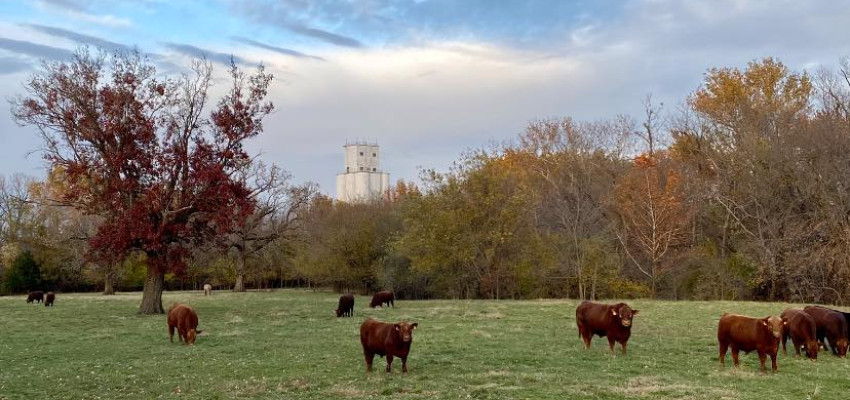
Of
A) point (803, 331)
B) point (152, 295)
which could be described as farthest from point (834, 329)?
point (152, 295)

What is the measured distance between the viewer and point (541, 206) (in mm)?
54781

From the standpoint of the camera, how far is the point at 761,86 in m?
53.5

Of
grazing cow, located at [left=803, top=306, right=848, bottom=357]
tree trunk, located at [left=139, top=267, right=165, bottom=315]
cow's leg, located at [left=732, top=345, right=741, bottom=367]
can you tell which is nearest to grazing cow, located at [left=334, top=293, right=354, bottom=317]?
tree trunk, located at [left=139, top=267, right=165, bottom=315]

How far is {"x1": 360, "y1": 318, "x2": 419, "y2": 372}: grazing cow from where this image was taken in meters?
14.3

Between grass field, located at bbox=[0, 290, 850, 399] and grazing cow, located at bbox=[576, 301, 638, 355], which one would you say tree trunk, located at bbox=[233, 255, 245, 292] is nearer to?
grass field, located at bbox=[0, 290, 850, 399]

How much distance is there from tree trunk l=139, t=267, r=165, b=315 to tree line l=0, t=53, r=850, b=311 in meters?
0.17

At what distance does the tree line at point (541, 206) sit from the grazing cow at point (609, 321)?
2094cm

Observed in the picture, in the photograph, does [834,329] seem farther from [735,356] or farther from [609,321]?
[609,321]

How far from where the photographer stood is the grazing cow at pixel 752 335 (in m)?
13.9

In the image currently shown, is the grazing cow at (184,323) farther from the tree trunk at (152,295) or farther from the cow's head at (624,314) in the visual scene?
the tree trunk at (152,295)

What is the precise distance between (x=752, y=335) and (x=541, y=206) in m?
40.8

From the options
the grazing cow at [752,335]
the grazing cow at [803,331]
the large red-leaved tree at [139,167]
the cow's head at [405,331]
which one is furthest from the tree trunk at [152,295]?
→ the grazing cow at [803,331]

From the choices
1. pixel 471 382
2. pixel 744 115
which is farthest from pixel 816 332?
pixel 744 115

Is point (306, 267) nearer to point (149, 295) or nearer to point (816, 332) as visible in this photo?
point (149, 295)
